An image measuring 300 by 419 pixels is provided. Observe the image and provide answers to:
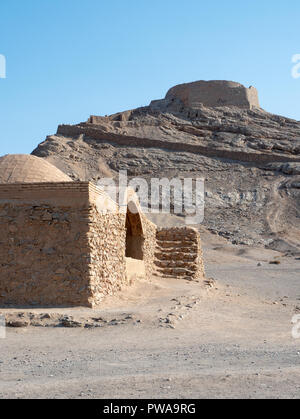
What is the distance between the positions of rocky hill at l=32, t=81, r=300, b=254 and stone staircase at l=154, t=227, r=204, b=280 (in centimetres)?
1492

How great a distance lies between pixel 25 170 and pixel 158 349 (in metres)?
6.12

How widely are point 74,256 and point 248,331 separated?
10.8 ft

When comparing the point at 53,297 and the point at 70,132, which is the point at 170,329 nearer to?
the point at 53,297

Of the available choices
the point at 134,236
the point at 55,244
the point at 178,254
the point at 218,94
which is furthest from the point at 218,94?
the point at 55,244

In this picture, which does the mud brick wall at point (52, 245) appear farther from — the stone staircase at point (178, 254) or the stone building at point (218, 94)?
the stone building at point (218, 94)

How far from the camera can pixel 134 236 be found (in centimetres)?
1394

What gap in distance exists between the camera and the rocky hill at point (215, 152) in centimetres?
3450

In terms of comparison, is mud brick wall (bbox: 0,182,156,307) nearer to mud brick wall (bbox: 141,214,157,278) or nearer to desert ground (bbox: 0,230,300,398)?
desert ground (bbox: 0,230,300,398)

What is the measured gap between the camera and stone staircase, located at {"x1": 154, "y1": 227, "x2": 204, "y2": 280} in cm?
1459

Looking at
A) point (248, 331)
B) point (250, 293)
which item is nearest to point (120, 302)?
point (248, 331)

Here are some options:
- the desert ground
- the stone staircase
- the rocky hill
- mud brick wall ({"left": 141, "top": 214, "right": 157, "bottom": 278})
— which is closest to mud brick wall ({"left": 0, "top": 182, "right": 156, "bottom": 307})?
the desert ground

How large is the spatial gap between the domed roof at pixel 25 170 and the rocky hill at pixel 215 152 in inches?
793

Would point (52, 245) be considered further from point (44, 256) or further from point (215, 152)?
point (215, 152)
